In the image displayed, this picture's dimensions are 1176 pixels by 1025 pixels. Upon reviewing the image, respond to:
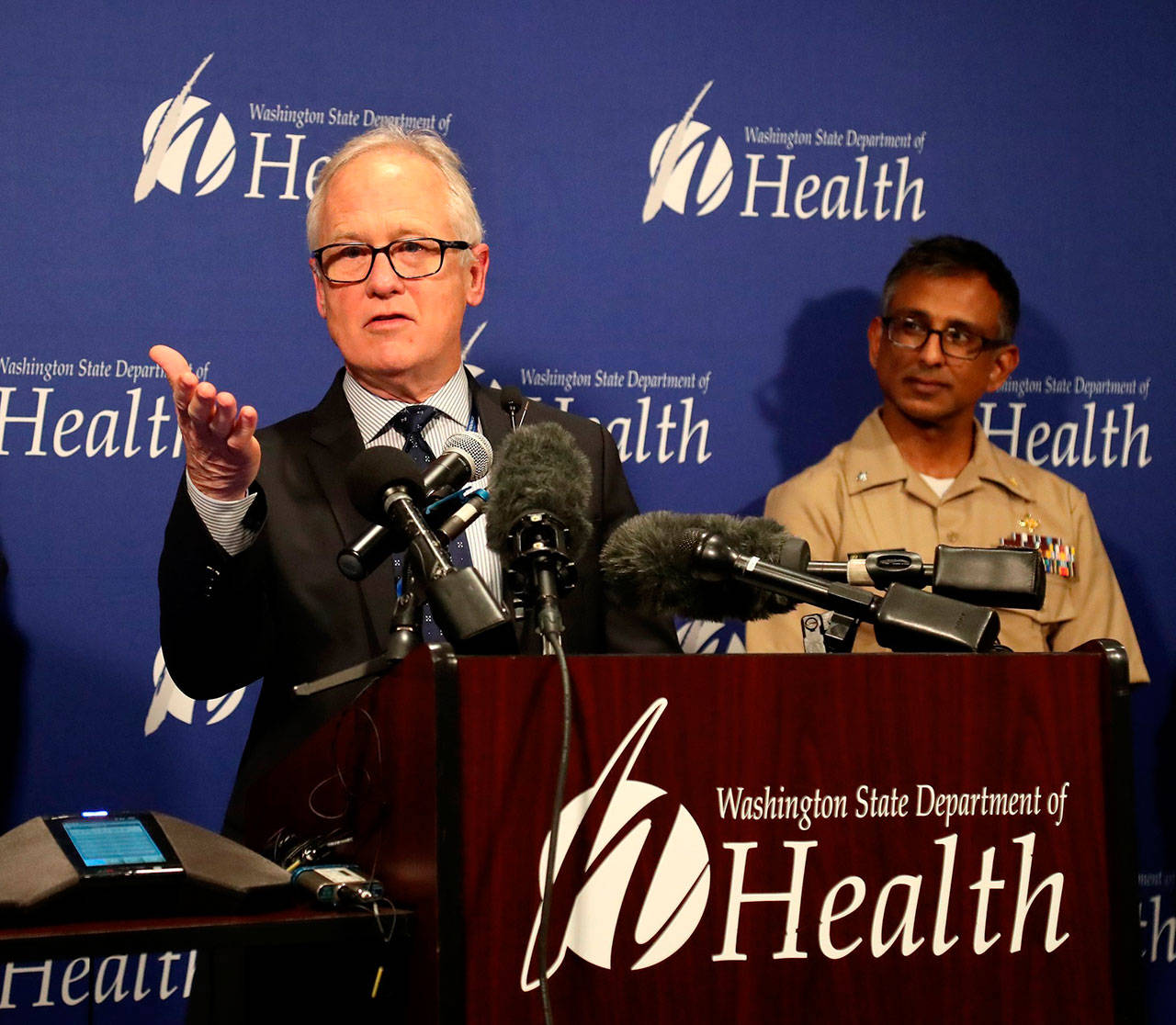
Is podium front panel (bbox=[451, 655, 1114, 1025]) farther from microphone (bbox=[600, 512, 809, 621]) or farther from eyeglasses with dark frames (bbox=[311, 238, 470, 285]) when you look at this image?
eyeglasses with dark frames (bbox=[311, 238, 470, 285])

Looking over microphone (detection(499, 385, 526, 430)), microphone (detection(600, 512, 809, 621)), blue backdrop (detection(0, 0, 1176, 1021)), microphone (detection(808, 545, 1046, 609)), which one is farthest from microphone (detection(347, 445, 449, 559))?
blue backdrop (detection(0, 0, 1176, 1021))

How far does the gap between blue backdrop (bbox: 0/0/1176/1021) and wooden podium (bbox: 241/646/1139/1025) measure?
1.89 metres

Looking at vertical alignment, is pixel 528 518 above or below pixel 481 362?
below

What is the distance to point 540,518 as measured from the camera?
1.27 m

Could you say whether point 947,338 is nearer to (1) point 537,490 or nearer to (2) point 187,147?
(2) point 187,147

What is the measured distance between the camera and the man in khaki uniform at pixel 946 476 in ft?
9.92

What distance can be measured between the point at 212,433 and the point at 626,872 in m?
0.75

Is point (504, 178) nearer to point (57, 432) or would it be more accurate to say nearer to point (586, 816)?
point (57, 432)

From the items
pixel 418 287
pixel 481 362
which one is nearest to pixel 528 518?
pixel 418 287

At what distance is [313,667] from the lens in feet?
6.92

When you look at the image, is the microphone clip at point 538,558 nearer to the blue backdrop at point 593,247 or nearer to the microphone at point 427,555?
the microphone at point 427,555

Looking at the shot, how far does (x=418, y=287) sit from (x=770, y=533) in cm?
119

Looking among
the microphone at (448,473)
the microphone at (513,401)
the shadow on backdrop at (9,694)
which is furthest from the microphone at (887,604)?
the shadow on backdrop at (9,694)

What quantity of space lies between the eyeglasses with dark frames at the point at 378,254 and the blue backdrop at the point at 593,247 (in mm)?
779
